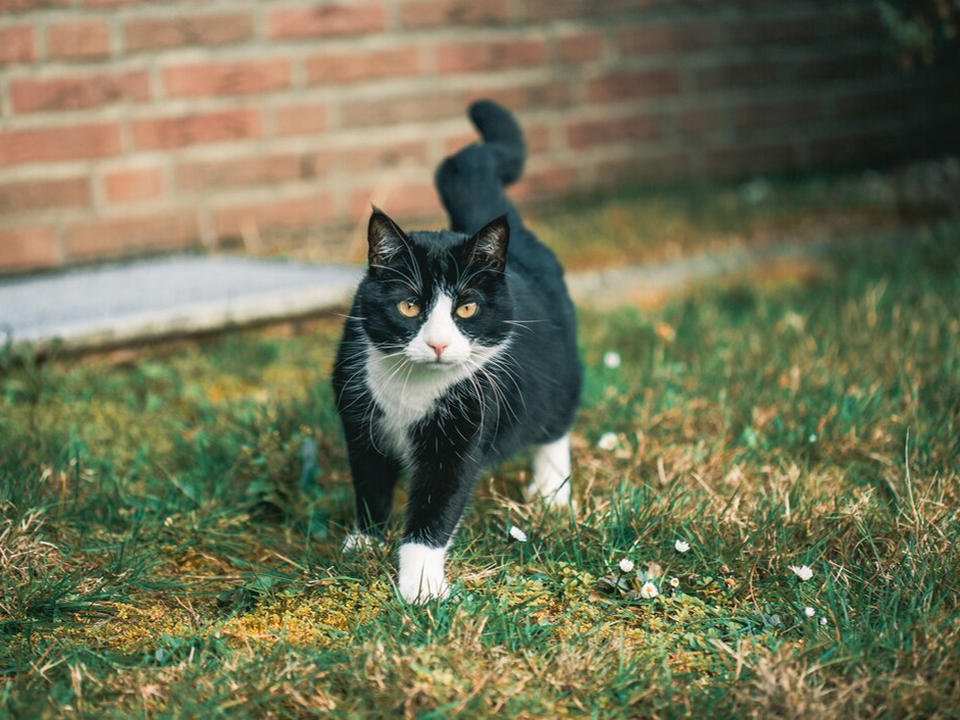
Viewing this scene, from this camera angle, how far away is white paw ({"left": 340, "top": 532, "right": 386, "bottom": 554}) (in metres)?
2.13

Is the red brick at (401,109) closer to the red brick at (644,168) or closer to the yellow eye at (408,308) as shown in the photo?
the red brick at (644,168)

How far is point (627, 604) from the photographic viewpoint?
6.70ft

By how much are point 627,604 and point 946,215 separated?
3202mm

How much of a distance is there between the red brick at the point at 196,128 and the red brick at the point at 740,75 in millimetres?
2109

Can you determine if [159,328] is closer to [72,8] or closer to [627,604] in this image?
[72,8]

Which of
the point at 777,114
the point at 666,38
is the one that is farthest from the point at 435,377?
the point at 777,114

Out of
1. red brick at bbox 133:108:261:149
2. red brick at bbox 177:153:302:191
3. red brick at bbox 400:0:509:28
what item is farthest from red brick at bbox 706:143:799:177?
red brick at bbox 133:108:261:149

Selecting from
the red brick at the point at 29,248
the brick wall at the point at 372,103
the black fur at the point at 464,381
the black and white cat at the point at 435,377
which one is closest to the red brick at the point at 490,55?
the brick wall at the point at 372,103

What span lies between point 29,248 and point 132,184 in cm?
41

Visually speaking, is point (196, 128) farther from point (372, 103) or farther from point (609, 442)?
point (609, 442)

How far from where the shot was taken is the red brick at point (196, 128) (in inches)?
151

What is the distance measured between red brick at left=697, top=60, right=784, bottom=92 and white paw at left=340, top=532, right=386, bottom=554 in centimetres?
342

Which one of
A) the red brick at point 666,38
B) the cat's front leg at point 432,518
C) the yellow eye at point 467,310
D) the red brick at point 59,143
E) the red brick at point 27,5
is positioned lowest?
the cat's front leg at point 432,518

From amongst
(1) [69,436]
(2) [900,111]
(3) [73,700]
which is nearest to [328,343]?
(1) [69,436]
